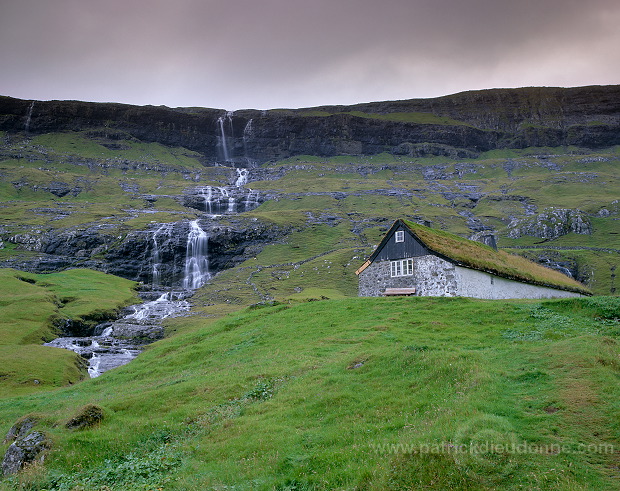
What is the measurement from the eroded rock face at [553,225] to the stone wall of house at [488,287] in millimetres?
99446

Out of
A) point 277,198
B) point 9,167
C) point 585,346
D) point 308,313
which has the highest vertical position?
point 9,167

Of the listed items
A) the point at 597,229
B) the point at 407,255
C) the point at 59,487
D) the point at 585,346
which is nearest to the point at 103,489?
the point at 59,487

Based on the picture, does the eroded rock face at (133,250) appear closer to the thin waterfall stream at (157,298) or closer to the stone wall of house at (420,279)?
the thin waterfall stream at (157,298)

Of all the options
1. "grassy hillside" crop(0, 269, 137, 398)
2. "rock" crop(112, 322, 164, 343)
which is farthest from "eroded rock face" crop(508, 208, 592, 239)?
"grassy hillside" crop(0, 269, 137, 398)

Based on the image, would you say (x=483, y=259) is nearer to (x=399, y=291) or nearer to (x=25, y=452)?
(x=399, y=291)

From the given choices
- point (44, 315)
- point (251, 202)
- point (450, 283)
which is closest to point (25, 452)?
point (450, 283)

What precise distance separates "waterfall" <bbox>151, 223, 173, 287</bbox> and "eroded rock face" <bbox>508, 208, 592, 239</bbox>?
10315 cm

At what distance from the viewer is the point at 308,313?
3806 centimetres

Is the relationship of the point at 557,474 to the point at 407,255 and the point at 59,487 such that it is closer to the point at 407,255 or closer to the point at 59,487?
the point at 59,487

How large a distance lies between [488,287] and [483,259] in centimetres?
300

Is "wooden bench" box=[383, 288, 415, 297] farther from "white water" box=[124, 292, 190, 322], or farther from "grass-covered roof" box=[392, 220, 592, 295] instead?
"white water" box=[124, 292, 190, 322]

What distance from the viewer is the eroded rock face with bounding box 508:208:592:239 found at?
136m

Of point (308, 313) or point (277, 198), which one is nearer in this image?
point (308, 313)

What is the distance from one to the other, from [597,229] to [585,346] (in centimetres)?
14223
